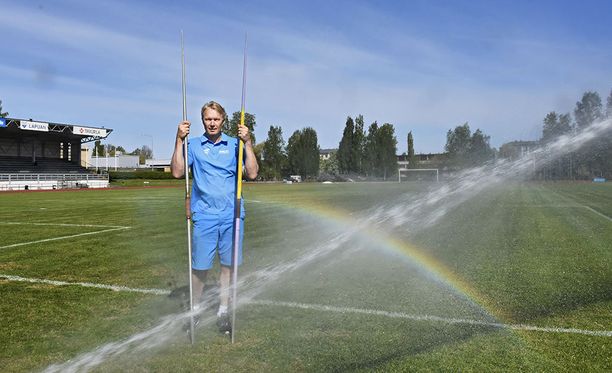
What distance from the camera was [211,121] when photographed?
4676mm

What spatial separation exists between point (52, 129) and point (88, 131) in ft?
13.8

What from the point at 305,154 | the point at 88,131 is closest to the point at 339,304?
the point at 88,131

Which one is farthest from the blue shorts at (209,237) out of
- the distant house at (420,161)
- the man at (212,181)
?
the distant house at (420,161)

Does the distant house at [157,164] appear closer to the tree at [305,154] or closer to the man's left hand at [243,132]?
the tree at [305,154]

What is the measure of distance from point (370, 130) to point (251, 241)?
98.9 m

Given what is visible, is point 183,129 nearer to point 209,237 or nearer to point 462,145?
point 209,237

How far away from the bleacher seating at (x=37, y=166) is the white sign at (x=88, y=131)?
5078 mm

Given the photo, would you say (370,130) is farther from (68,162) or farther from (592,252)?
(592,252)

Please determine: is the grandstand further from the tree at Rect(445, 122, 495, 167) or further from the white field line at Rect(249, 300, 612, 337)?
the white field line at Rect(249, 300, 612, 337)

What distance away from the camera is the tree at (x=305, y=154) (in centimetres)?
11162

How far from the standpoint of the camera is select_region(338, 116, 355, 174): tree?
107 metres

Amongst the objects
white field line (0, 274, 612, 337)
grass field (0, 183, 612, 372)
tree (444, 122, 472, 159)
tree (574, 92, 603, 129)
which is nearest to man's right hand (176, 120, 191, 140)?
grass field (0, 183, 612, 372)

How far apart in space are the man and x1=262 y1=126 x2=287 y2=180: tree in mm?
106208

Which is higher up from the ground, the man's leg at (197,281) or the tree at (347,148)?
the tree at (347,148)
